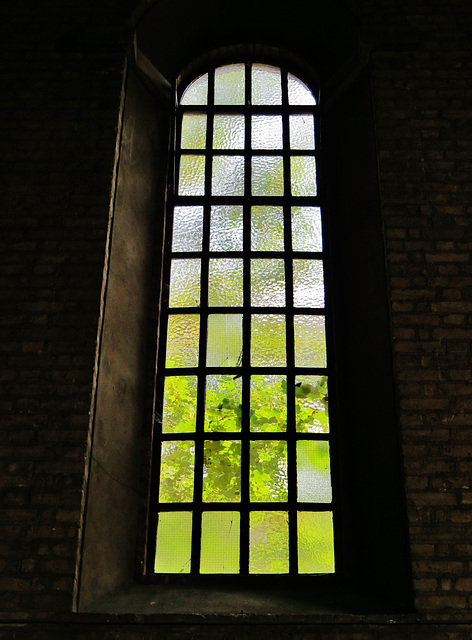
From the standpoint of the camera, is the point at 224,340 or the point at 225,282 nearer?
the point at 224,340

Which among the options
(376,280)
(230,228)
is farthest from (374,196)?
(230,228)

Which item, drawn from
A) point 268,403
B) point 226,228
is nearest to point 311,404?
point 268,403

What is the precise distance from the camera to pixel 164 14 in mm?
4363

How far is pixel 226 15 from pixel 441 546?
3.99 m

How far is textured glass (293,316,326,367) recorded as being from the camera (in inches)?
154

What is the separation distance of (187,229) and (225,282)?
0.51 m

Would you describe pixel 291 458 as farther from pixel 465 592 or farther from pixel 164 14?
pixel 164 14

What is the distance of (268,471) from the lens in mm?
3625

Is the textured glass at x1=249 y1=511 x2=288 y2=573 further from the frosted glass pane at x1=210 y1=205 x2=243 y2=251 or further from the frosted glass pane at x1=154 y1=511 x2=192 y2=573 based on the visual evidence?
the frosted glass pane at x1=210 y1=205 x2=243 y2=251

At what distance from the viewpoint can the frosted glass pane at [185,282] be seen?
4082mm

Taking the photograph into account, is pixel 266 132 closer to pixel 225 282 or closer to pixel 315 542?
pixel 225 282

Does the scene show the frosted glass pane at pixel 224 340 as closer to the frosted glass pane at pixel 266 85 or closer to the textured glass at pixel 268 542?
the textured glass at pixel 268 542

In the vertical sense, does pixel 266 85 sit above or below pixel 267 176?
above

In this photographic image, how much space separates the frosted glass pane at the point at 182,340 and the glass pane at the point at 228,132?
1.39m
